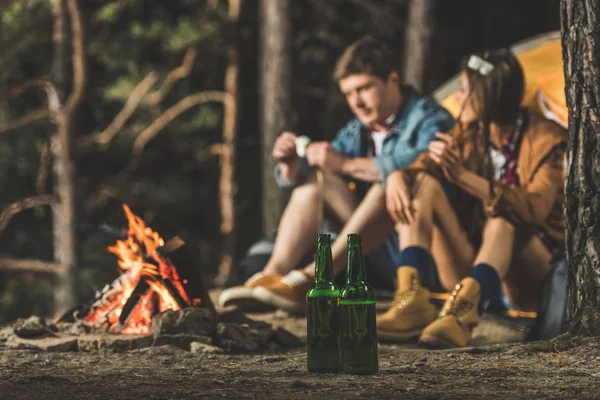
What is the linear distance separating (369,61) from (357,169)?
62cm

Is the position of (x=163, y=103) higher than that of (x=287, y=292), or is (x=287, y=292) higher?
(x=163, y=103)

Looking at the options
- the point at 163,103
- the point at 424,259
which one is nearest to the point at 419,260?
the point at 424,259

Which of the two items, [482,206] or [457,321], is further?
[482,206]

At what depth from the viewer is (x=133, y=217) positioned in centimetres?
551

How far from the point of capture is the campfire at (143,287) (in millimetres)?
5316

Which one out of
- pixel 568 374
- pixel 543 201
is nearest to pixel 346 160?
pixel 543 201

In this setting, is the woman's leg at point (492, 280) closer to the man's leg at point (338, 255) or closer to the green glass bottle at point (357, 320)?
the man's leg at point (338, 255)

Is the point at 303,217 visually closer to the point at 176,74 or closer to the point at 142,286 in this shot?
the point at 142,286

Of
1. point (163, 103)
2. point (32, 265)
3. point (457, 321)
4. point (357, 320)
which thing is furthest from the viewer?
point (163, 103)

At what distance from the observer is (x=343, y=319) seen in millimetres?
3998

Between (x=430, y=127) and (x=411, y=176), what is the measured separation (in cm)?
49

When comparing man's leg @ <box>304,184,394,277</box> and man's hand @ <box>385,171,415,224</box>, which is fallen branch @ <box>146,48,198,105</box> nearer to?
man's leg @ <box>304,184,394,277</box>

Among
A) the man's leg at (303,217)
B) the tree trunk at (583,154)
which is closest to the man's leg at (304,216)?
the man's leg at (303,217)

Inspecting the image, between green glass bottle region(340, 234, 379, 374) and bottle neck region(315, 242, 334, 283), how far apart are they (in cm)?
8
